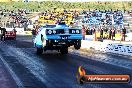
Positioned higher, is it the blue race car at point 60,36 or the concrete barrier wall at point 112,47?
the blue race car at point 60,36

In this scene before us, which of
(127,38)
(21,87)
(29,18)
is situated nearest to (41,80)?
(21,87)

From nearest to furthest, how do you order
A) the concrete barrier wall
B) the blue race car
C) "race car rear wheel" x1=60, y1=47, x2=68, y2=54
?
the blue race car, "race car rear wheel" x1=60, y1=47, x2=68, y2=54, the concrete barrier wall

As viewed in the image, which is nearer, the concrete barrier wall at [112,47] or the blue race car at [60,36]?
the blue race car at [60,36]

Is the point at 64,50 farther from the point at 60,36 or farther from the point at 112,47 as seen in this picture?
the point at 112,47

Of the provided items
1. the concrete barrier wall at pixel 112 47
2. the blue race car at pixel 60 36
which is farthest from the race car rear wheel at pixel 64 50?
the concrete barrier wall at pixel 112 47

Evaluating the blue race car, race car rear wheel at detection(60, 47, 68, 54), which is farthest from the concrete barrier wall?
the blue race car

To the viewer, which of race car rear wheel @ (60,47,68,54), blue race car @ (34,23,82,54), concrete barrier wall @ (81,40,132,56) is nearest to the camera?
blue race car @ (34,23,82,54)

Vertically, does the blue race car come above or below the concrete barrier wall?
above

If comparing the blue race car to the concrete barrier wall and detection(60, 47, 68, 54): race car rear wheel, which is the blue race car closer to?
detection(60, 47, 68, 54): race car rear wheel

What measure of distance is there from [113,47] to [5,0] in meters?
84.5

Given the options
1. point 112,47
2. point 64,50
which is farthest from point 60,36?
point 112,47

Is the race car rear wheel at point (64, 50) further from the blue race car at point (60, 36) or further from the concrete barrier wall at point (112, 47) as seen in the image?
the concrete barrier wall at point (112, 47)

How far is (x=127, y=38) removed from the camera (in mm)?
39031

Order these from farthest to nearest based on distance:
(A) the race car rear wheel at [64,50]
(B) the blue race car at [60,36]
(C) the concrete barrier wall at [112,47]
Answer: (C) the concrete barrier wall at [112,47] < (A) the race car rear wheel at [64,50] < (B) the blue race car at [60,36]
